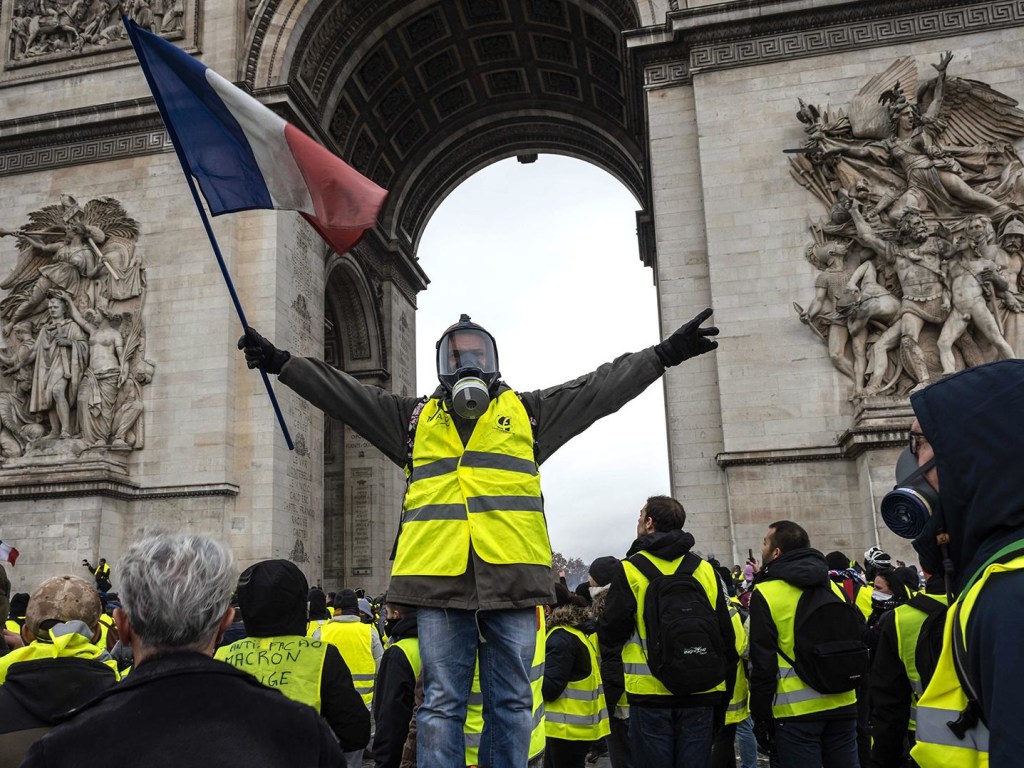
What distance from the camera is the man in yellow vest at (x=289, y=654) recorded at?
3484mm

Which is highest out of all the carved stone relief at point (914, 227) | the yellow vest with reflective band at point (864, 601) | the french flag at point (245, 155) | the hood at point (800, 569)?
the carved stone relief at point (914, 227)

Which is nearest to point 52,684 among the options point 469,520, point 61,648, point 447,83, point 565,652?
point 61,648

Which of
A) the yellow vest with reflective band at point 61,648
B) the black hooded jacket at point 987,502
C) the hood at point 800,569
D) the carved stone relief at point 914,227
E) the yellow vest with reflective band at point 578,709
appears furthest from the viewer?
the carved stone relief at point 914,227

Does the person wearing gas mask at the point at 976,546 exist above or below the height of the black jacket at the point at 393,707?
above

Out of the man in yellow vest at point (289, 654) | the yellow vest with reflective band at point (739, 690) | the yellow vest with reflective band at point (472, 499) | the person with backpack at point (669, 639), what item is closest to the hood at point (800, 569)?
the person with backpack at point (669, 639)

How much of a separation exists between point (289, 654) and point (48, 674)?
946 millimetres

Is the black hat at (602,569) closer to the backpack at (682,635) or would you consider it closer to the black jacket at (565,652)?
the black jacket at (565,652)

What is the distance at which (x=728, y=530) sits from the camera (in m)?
13.6

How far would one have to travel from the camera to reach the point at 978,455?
162 centimetres

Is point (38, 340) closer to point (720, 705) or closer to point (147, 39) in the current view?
point (147, 39)

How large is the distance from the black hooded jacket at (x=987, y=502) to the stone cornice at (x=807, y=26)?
14867mm

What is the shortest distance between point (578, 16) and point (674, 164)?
24.9 ft

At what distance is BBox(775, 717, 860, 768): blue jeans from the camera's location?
4.56 m

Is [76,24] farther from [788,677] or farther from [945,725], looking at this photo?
[945,725]
